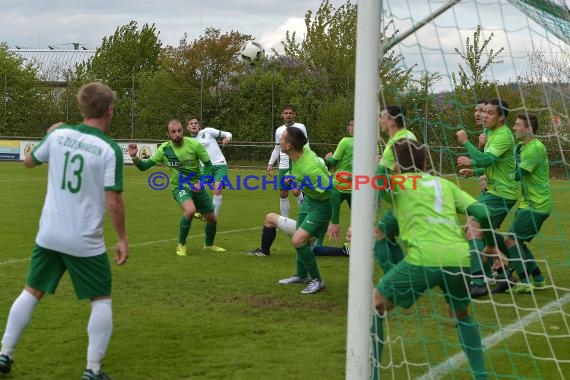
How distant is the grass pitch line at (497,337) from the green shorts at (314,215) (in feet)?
6.72

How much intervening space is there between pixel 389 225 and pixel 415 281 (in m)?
1.48

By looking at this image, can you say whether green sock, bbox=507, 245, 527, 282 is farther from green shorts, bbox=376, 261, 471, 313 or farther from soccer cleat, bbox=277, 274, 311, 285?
green shorts, bbox=376, 261, 471, 313

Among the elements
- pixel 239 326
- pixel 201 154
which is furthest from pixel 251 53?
pixel 239 326

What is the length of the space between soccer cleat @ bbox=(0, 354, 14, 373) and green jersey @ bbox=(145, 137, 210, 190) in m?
5.32

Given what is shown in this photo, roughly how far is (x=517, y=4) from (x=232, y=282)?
161 inches

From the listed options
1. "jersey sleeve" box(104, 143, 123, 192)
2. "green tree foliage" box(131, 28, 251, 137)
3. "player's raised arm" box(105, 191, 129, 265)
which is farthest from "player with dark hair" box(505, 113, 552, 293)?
"green tree foliage" box(131, 28, 251, 137)

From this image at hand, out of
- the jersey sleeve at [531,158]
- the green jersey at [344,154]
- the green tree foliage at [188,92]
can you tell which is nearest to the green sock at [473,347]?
the jersey sleeve at [531,158]

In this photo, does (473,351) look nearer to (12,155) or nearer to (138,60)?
(12,155)

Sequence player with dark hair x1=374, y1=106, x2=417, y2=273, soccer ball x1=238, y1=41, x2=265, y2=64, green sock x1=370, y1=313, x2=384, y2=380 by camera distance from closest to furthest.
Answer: green sock x1=370, y1=313, x2=384, y2=380
player with dark hair x1=374, y1=106, x2=417, y2=273
soccer ball x1=238, y1=41, x2=265, y2=64

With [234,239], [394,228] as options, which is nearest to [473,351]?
[394,228]

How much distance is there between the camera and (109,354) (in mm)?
5465

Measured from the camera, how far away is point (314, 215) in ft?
25.3

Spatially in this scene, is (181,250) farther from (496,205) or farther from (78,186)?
(78,186)

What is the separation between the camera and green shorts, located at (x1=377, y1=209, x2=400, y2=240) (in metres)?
5.57
